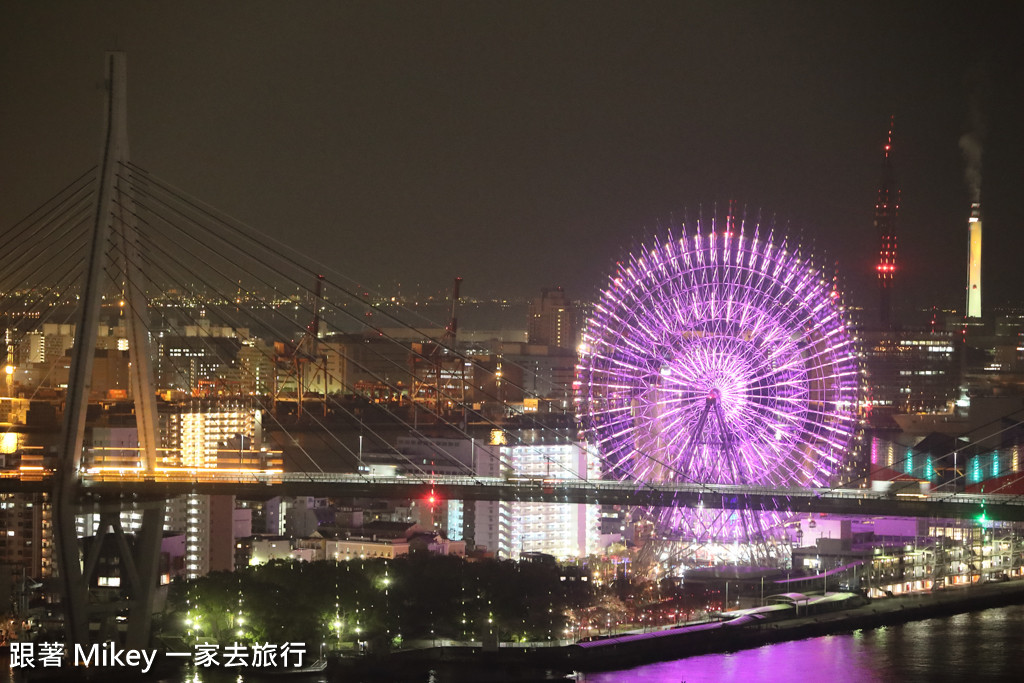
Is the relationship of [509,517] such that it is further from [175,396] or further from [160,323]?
[160,323]

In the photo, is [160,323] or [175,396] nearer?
[175,396]

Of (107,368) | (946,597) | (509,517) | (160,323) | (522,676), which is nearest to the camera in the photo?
(522,676)

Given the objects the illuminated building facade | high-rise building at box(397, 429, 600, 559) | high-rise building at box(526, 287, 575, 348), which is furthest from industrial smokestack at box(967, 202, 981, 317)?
high-rise building at box(397, 429, 600, 559)

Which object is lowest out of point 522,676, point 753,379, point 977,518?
point 522,676

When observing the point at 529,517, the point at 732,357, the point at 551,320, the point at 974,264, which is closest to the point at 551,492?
the point at 732,357

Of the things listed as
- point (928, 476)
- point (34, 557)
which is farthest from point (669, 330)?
point (928, 476)

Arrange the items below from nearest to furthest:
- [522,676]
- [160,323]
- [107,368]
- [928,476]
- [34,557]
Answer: [522,676] < [34,557] < [928,476] < [107,368] < [160,323]

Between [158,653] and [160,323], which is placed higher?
[160,323]
